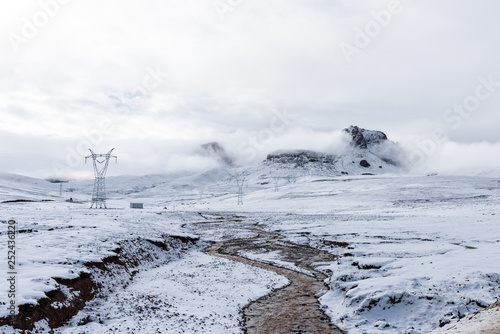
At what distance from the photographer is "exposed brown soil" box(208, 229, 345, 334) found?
17.1m

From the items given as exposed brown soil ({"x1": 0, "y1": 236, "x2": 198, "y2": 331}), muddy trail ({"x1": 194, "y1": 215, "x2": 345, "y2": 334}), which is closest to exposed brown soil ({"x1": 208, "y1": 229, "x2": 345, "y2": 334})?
muddy trail ({"x1": 194, "y1": 215, "x2": 345, "y2": 334})

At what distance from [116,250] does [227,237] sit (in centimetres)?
2505

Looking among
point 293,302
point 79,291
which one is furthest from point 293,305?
point 79,291

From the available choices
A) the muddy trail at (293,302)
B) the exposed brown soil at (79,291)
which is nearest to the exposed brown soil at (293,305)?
the muddy trail at (293,302)

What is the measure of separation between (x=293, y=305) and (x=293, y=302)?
0.58m

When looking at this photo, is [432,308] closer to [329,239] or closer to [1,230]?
[329,239]

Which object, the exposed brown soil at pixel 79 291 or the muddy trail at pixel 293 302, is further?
the muddy trail at pixel 293 302

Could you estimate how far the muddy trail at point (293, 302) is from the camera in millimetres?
17219

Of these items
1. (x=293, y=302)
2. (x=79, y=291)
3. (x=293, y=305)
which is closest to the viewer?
(x=79, y=291)

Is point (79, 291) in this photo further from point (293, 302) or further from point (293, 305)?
point (293, 302)

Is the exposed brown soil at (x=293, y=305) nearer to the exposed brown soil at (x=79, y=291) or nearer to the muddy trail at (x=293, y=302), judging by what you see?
the muddy trail at (x=293, y=302)

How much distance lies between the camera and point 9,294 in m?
14.7

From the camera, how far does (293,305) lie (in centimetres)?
2058

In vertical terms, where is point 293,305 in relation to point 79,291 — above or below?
below
